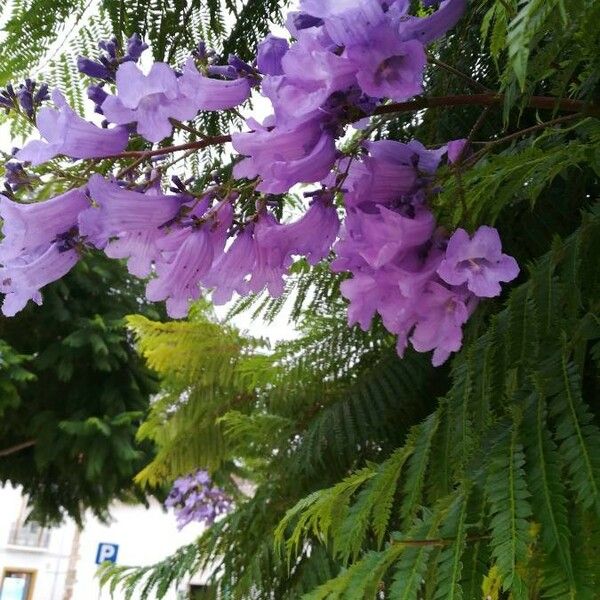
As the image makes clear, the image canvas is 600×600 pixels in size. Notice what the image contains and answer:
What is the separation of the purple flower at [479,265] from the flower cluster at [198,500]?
4166mm

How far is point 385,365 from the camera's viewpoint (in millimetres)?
1469

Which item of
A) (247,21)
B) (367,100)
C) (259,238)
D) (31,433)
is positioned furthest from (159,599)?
(31,433)

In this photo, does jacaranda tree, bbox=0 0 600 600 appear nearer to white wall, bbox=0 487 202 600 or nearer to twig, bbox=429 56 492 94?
twig, bbox=429 56 492 94

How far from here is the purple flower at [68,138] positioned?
1.73 ft

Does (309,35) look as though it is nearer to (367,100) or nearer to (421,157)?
(367,100)

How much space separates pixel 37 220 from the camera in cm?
55

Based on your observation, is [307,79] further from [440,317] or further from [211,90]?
[440,317]

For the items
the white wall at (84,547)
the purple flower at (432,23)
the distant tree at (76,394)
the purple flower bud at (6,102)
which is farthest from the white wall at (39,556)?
the purple flower at (432,23)

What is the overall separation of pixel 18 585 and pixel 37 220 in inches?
527

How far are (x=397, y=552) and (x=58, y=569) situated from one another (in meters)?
13.4

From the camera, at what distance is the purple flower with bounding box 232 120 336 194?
51cm

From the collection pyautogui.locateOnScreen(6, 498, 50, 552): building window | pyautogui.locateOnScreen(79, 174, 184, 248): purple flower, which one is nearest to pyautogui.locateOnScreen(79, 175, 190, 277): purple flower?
pyautogui.locateOnScreen(79, 174, 184, 248): purple flower

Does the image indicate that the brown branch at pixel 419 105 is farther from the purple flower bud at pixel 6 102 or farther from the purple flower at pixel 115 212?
the purple flower bud at pixel 6 102

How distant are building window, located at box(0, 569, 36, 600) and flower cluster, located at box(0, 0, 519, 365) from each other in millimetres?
13075
